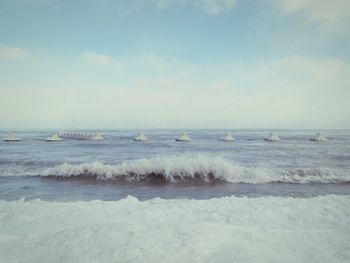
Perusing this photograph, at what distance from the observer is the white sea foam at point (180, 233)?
3133 mm

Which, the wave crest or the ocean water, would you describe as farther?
the wave crest

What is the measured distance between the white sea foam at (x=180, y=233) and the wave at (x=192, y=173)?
16.2 feet

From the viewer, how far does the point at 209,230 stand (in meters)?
3.81

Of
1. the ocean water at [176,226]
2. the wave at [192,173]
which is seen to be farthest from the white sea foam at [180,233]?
the wave at [192,173]

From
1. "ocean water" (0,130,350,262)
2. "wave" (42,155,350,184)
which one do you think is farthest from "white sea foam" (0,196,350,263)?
"wave" (42,155,350,184)

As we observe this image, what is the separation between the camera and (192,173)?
35.9 ft

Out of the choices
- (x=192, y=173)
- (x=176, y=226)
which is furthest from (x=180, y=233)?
(x=192, y=173)

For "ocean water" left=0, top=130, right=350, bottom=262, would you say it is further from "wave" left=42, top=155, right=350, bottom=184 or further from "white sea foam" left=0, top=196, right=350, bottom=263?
"wave" left=42, top=155, right=350, bottom=184

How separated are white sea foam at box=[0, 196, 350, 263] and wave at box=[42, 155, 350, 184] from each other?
495 cm

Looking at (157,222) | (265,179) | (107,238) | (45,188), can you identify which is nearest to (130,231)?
(107,238)

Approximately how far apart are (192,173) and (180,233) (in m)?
7.28

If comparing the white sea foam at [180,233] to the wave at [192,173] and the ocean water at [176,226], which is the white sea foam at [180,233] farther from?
the wave at [192,173]

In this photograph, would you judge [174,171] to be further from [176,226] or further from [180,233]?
[180,233]

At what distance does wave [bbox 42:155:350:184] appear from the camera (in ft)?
34.2
